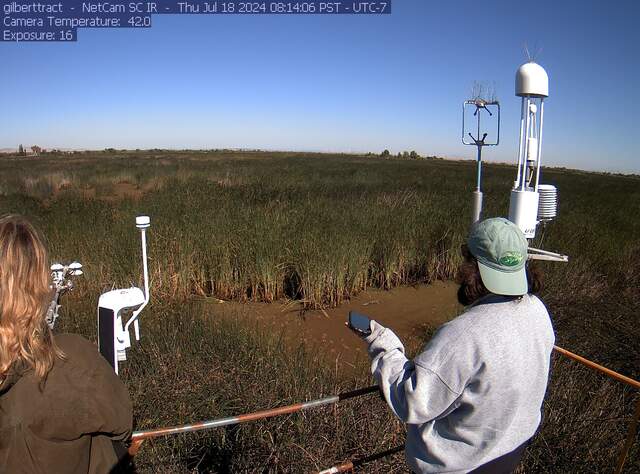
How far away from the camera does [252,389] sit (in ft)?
9.71

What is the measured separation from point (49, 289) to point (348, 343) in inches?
161

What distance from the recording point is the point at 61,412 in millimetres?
1163

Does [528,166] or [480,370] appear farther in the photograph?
[528,166]

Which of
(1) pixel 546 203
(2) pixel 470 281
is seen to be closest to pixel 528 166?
(1) pixel 546 203

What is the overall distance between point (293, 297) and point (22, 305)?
5.03 metres

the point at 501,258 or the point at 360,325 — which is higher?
the point at 501,258

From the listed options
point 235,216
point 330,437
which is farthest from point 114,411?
point 235,216

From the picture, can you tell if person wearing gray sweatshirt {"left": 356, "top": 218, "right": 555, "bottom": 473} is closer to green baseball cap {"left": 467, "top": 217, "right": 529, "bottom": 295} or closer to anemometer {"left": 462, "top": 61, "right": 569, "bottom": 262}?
green baseball cap {"left": 467, "top": 217, "right": 529, "bottom": 295}

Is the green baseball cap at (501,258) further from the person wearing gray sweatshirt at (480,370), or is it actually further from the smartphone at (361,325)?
the smartphone at (361,325)

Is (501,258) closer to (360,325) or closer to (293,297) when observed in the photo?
(360,325)

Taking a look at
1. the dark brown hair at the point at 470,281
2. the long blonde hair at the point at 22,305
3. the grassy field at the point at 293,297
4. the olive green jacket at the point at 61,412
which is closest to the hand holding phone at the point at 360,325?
the dark brown hair at the point at 470,281

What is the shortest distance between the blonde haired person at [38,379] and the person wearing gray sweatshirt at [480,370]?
78 centimetres

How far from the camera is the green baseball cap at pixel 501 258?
1.33 metres

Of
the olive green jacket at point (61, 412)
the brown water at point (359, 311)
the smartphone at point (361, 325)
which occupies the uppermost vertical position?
the smartphone at point (361, 325)
